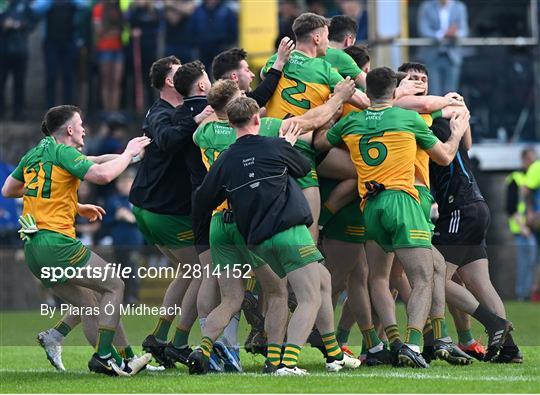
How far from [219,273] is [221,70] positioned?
73.4 inches

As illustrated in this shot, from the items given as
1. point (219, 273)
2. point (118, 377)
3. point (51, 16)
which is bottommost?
point (118, 377)

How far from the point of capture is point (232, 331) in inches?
464

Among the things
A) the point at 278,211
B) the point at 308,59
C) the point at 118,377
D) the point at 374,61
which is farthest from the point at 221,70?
the point at 374,61

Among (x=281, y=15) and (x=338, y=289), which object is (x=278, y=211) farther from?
(x=281, y=15)

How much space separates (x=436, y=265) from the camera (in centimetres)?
1176

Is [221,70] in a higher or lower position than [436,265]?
higher

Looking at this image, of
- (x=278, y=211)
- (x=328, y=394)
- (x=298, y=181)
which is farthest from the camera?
(x=298, y=181)

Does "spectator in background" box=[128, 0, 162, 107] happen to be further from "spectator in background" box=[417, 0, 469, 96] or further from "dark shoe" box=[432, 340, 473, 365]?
"dark shoe" box=[432, 340, 473, 365]

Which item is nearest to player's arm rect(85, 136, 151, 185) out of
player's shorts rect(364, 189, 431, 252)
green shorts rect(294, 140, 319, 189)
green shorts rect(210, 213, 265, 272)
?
green shorts rect(210, 213, 265, 272)

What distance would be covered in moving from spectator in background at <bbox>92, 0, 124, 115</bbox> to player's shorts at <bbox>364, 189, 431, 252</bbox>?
10.2 metres

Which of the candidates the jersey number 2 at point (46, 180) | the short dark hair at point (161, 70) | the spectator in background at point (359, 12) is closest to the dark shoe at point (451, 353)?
the short dark hair at point (161, 70)

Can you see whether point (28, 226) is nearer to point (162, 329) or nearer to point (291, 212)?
point (162, 329)

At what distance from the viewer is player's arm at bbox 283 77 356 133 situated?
37.2ft

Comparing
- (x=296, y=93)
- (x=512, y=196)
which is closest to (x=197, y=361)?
(x=296, y=93)
